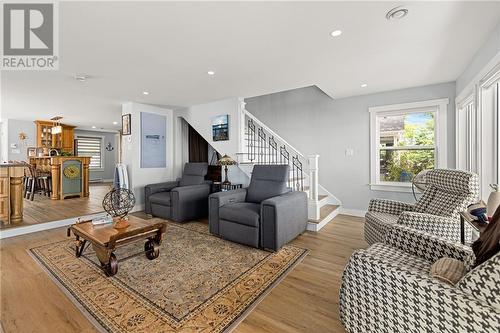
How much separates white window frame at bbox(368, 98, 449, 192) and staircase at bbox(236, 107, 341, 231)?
37.0 inches

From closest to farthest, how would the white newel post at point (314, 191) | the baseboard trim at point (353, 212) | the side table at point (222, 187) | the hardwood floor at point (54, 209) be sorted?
the white newel post at point (314, 191), the hardwood floor at point (54, 209), the baseboard trim at point (353, 212), the side table at point (222, 187)

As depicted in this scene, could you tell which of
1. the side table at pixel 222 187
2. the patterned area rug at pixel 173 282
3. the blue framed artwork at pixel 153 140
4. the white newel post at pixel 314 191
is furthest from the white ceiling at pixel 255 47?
the patterned area rug at pixel 173 282

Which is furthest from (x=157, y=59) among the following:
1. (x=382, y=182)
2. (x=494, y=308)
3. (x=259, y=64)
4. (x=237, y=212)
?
(x=382, y=182)

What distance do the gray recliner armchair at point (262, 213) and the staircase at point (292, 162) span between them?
0.46 meters

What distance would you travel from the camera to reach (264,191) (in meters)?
3.32

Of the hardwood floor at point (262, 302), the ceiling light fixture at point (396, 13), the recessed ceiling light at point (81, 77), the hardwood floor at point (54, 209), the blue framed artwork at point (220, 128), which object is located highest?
the recessed ceiling light at point (81, 77)

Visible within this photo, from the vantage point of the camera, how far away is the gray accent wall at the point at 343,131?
3949mm

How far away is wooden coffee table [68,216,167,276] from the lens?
2.15 metres

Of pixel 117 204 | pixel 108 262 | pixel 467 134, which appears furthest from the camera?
pixel 467 134

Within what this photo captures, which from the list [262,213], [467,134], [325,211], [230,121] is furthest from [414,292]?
[230,121]

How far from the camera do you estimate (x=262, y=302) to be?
5.92ft

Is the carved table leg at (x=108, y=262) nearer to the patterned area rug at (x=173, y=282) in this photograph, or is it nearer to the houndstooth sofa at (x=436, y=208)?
the patterned area rug at (x=173, y=282)

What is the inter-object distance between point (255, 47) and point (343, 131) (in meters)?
2.89

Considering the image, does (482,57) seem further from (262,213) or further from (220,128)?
(220,128)
